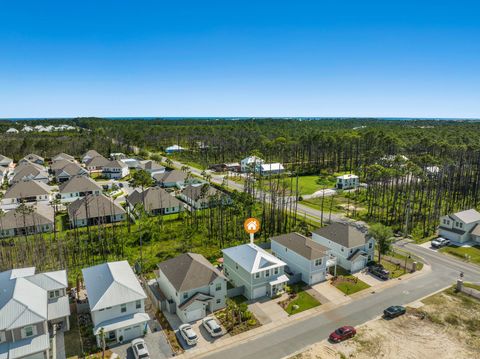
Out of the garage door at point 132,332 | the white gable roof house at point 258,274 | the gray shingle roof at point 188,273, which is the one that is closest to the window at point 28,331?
the garage door at point 132,332

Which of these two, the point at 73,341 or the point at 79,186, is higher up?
the point at 79,186

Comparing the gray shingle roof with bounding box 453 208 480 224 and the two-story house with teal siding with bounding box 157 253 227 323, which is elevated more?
the gray shingle roof with bounding box 453 208 480 224

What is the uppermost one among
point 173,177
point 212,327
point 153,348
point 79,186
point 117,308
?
point 173,177

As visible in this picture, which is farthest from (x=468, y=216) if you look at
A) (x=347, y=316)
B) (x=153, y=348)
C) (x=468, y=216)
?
(x=153, y=348)

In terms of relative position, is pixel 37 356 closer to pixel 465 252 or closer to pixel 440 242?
pixel 440 242

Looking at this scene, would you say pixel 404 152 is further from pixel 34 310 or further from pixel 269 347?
pixel 34 310

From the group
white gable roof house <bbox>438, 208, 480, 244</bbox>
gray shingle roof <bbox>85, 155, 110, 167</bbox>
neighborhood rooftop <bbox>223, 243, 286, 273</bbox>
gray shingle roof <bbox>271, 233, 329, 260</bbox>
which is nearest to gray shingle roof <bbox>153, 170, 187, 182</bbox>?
gray shingle roof <bbox>85, 155, 110, 167</bbox>

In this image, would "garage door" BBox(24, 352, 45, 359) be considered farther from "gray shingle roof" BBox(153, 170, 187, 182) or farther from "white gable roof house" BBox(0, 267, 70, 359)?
"gray shingle roof" BBox(153, 170, 187, 182)
